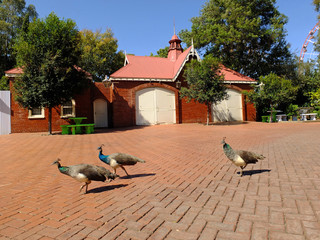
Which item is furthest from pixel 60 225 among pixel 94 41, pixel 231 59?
pixel 94 41

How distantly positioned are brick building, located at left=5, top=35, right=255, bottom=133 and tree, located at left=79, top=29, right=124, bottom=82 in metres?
11.3

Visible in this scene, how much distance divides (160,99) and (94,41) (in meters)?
18.8

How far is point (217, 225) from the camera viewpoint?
8.44 ft

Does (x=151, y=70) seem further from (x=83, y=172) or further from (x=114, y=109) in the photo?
(x=83, y=172)

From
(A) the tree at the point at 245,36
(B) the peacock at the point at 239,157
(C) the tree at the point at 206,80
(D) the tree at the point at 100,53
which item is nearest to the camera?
(B) the peacock at the point at 239,157

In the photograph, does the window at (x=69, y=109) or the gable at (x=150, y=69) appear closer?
the window at (x=69, y=109)

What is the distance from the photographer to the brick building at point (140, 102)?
17539 millimetres

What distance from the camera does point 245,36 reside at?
82.4 ft

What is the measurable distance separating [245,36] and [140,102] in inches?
626

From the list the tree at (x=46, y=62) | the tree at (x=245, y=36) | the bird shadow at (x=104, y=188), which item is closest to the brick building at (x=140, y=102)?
the tree at (x=46, y=62)

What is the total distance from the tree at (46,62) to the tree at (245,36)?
18.5 m

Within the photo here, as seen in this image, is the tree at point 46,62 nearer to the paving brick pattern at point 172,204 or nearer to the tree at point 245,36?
the paving brick pattern at point 172,204

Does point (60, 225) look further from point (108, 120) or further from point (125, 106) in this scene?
point (108, 120)

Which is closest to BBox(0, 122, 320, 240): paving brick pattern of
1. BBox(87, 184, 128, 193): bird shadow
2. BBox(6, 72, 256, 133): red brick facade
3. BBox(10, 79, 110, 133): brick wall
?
BBox(87, 184, 128, 193): bird shadow
